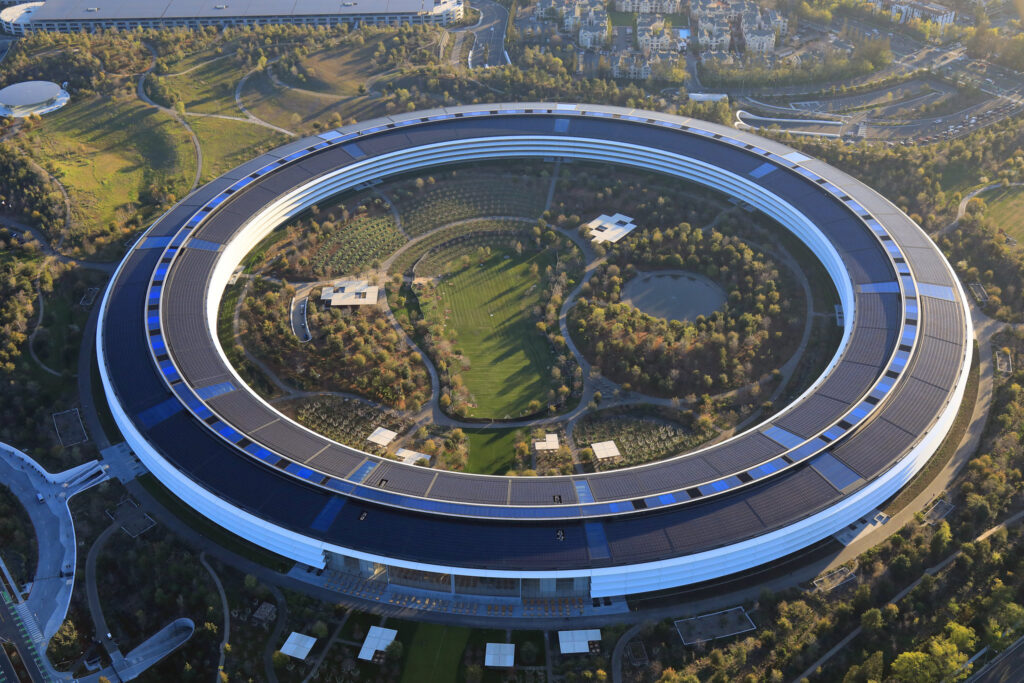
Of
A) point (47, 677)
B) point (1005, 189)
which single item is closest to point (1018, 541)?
point (1005, 189)

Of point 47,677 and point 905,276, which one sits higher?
point 905,276

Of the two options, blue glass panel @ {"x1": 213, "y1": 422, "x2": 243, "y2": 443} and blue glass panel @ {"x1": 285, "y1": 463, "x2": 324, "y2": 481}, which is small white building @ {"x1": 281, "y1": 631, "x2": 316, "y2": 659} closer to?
blue glass panel @ {"x1": 285, "y1": 463, "x2": 324, "y2": 481}

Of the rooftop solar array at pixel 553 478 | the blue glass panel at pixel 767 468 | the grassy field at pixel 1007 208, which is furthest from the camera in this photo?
the grassy field at pixel 1007 208

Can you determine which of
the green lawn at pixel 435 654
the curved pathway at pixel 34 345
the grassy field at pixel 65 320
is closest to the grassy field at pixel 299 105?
the grassy field at pixel 65 320

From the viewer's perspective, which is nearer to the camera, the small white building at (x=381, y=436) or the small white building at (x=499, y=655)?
the small white building at (x=499, y=655)

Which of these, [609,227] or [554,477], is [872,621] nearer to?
[554,477]

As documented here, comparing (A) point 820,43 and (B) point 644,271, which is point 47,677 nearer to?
(B) point 644,271

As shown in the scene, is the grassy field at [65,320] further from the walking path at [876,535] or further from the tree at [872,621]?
the tree at [872,621]

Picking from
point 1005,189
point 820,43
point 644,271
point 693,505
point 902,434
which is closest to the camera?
point 693,505

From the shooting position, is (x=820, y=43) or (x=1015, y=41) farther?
(x=820, y=43)
